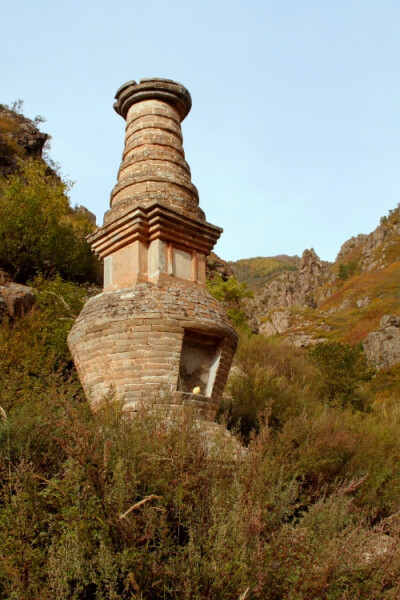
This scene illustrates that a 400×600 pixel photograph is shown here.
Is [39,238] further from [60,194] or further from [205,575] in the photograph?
[205,575]

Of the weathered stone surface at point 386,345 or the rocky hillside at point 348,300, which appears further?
the rocky hillside at point 348,300

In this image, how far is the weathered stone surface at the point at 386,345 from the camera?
31906 mm

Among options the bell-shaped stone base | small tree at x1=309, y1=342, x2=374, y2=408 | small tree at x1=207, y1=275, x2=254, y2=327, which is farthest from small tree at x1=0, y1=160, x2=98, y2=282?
the bell-shaped stone base

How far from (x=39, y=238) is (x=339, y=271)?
72816mm

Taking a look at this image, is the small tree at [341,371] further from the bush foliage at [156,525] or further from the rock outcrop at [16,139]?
the rock outcrop at [16,139]

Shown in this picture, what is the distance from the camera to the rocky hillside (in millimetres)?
35500

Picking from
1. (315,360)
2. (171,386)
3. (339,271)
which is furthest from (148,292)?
(339,271)

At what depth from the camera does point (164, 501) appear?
4746mm

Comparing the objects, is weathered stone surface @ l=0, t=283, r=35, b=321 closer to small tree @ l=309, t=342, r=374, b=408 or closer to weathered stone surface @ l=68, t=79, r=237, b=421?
weathered stone surface @ l=68, t=79, r=237, b=421

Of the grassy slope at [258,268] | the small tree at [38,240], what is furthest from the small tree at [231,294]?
the grassy slope at [258,268]

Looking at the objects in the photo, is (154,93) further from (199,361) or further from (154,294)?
(199,361)

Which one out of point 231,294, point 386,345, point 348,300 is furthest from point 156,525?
point 348,300

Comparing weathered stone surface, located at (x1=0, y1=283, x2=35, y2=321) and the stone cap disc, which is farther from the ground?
the stone cap disc

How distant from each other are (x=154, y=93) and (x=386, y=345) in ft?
87.9
